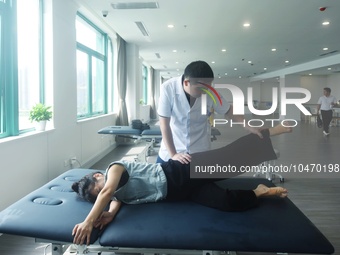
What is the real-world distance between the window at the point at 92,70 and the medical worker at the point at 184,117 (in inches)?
141

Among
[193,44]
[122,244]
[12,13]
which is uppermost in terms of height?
[193,44]

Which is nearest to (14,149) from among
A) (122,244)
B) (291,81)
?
(122,244)

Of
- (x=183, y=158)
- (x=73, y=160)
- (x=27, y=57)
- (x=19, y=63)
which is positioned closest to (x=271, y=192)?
(x=183, y=158)

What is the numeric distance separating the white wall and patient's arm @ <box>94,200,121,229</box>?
1464mm

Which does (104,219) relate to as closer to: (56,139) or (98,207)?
(98,207)

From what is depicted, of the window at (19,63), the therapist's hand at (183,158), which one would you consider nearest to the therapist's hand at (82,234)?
the therapist's hand at (183,158)

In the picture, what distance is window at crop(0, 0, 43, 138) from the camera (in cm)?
299

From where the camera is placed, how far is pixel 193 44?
26.6 ft

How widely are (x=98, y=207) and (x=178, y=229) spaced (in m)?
0.40

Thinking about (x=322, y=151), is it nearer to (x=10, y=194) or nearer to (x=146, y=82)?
(x=10, y=194)

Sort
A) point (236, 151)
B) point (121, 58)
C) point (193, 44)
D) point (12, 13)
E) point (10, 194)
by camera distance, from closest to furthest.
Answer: point (236, 151), point (10, 194), point (12, 13), point (121, 58), point (193, 44)

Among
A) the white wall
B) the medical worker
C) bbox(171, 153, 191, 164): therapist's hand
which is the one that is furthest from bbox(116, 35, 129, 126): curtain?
bbox(171, 153, 191, 164): therapist's hand

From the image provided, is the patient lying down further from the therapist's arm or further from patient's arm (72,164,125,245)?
the therapist's arm

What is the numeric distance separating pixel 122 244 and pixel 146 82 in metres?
13.2
